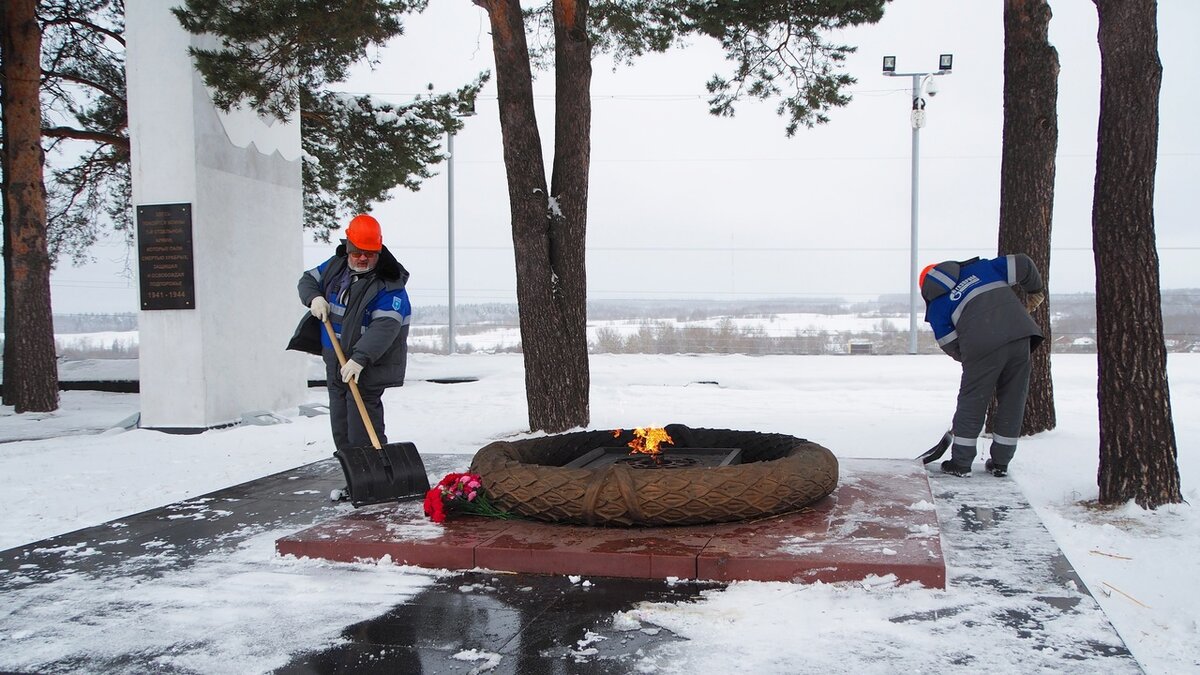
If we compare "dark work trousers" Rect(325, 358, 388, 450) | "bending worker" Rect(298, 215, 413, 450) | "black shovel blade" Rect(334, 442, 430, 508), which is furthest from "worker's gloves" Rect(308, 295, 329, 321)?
"black shovel blade" Rect(334, 442, 430, 508)

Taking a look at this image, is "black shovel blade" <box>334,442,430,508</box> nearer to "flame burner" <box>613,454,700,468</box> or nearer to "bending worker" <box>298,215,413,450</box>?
"bending worker" <box>298,215,413,450</box>

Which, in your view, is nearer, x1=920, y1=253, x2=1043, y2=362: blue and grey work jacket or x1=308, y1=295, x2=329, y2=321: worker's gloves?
x1=308, y1=295, x2=329, y2=321: worker's gloves

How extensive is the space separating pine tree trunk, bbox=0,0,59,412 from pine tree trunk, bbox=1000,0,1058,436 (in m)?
11.2

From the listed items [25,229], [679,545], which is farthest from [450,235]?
[679,545]

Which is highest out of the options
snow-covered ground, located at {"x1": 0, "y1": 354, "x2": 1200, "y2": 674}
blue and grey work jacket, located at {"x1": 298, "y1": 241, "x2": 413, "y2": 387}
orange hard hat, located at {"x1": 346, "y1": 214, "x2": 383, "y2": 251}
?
orange hard hat, located at {"x1": 346, "y1": 214, "x2": 383, "y2": 251}

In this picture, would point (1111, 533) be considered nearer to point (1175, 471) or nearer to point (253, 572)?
point (1175, 471)

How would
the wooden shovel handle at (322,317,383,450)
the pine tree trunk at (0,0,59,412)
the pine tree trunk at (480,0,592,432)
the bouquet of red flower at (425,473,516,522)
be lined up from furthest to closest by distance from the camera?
the pine tree trunk at (0,0,59,412) < the pine tree trunk at (480,0,592,432) < the wooden shovel handle at (322,317,383,450) < the bouquet of red flower at (425,473,516,522)

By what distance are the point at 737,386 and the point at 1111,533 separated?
28.3ft

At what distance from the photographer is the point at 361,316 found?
5.32m

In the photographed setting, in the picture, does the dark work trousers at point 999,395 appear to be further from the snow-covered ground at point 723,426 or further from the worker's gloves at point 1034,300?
the worker's gloves at point 1034,300

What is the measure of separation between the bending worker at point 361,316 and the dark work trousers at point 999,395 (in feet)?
11.7

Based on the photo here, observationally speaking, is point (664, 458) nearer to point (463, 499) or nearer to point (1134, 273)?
point (463, 499)

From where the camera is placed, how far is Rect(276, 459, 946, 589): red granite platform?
11.5 ft

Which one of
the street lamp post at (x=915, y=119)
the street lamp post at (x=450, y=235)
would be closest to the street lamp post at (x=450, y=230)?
the street lamp post at (x=450, y=235)
